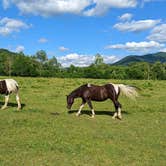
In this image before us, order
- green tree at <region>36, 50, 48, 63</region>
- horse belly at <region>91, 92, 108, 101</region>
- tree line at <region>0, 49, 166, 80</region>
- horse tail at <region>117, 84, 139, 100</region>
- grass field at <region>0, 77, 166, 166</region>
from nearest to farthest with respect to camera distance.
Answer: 1. grass field at <region>0, 77, 166, 166</region>
2. horse tail at <region>117, 84, 139, 100</region>
3. horse belly at <region>91, 92, 108, 101</region>
4. tree line at <region>0, 49, 166, 80</region>
5. green tree at <region>36, 50, 48, 63</region>

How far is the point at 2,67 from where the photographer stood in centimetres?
9550

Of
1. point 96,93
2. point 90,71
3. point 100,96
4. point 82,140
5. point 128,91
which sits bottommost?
point 82,140

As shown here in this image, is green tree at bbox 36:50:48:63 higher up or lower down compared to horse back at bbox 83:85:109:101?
higher up

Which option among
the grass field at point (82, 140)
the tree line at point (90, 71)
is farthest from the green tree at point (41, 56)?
the grass field at point (82, 140)

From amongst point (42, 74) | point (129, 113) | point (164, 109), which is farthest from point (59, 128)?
point (42, 74)

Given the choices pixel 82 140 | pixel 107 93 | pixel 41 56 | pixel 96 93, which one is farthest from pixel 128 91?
pixel 41 56

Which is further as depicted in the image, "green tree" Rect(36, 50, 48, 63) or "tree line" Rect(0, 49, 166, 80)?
"green tree" Rect(36, 50, 48, 63)

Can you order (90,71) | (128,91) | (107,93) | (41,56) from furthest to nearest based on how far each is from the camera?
1. (41,56)
2. (90,71)
3. (107,93)
4. (128,91)

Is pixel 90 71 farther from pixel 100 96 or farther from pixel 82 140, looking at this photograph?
pixel 82 140

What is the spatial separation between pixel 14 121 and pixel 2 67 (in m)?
87.4

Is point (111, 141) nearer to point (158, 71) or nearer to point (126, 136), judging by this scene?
point (126, 136)

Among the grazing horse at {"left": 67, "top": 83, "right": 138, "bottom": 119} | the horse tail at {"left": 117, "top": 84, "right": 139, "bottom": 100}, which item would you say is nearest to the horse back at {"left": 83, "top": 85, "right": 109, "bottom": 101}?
the grazing horse at {"left": 67, "top": 83, "right": 138, "bottom": 119}

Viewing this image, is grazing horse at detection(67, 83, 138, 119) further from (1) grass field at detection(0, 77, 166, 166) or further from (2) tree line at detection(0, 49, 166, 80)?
(2) tree line at detection(0, 49, 166, 80)

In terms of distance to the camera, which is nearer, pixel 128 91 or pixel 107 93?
pixel 128 91
